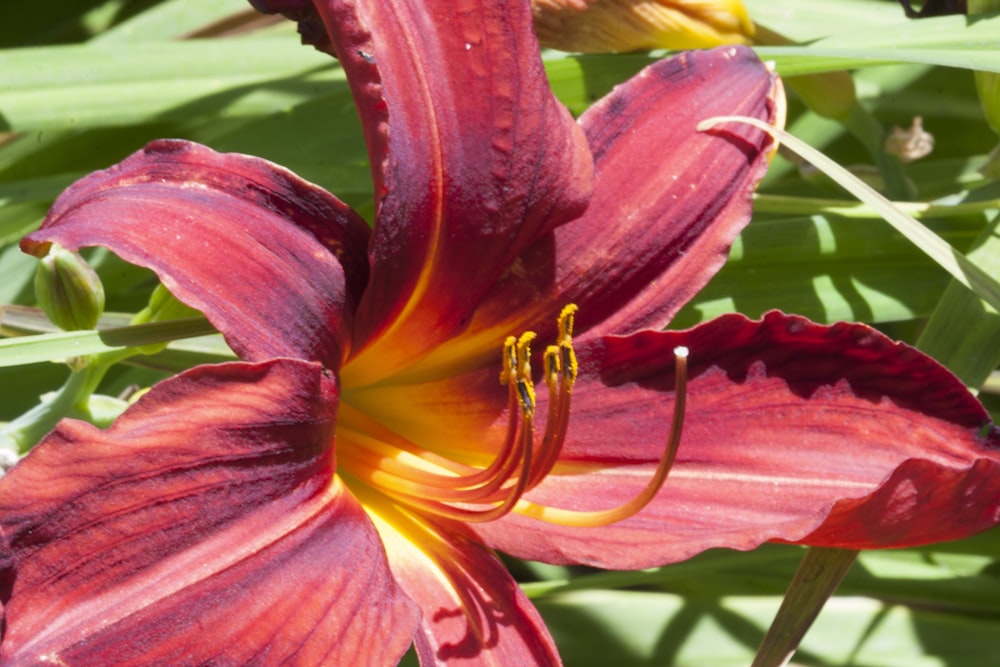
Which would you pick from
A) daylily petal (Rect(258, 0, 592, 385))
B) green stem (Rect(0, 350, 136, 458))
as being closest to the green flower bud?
green stem (Rect(0, 350, 136, 458))

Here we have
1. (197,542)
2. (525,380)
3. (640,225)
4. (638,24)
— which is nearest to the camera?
(197,542)

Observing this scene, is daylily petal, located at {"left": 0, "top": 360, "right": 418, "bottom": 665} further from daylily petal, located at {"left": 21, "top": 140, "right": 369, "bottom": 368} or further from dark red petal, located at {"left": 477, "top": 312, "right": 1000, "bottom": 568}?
dark red petal, located at {"left": 477, "top": 312, "right": 1000, "bottom": 568}

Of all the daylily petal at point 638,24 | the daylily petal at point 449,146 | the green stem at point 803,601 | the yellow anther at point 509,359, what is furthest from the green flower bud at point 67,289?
the green stem at point 803,601

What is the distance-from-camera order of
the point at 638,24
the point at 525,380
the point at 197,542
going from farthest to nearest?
the point at 638,24, the point at 525,380, the point at 197,542

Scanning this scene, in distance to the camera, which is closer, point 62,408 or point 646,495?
point 646,495

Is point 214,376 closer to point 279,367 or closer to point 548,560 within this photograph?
point 279,367

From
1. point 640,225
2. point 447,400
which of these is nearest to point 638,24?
point 640,225

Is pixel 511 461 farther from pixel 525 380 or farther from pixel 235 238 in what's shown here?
pixel 235 238
